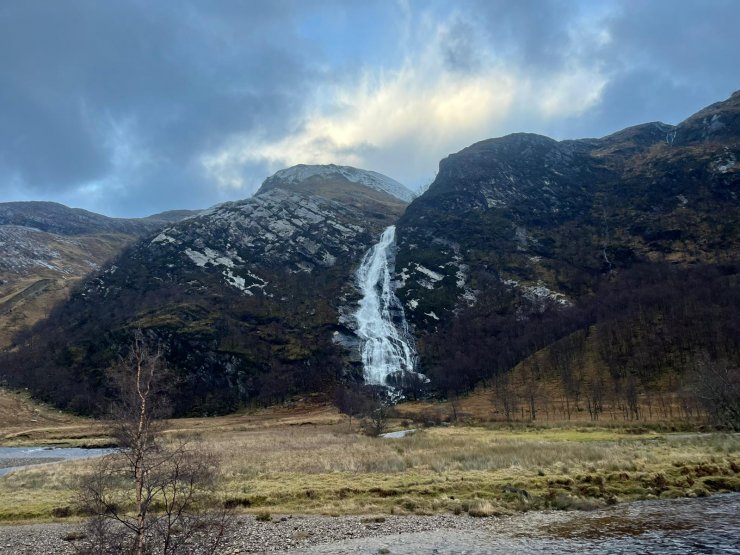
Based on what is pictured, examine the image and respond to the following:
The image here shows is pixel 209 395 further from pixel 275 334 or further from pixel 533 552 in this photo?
pixel 533 552

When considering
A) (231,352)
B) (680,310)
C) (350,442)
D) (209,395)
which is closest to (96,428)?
(209,395)

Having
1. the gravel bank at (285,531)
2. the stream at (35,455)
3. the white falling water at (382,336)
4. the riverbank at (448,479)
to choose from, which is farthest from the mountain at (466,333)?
the gravel bank at (285,531)

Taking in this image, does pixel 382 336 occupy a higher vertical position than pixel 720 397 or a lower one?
higher

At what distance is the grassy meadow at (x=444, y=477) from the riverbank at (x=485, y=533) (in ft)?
5.72

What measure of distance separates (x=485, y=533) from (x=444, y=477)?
11.4 meters

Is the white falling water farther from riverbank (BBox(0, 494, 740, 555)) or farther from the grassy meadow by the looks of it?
riverbank (BBox(0, 494, 740, 555))

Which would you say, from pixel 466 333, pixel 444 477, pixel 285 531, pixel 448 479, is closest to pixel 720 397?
pixel 444 477

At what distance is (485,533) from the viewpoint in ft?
69.1

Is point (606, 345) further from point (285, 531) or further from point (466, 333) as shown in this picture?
point (285, 531)

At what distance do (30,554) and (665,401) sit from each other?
317 ft

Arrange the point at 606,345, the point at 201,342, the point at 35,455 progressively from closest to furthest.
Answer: the point at 35,455
the point at 606,345
the point at 201,342

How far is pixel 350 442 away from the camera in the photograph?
58312 mm

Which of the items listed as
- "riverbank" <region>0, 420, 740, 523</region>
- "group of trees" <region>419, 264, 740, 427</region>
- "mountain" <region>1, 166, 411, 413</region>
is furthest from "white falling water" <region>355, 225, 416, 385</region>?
"riverbank" <region>0, 420, 740, 523</region>

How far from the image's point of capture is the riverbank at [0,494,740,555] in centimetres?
1819
